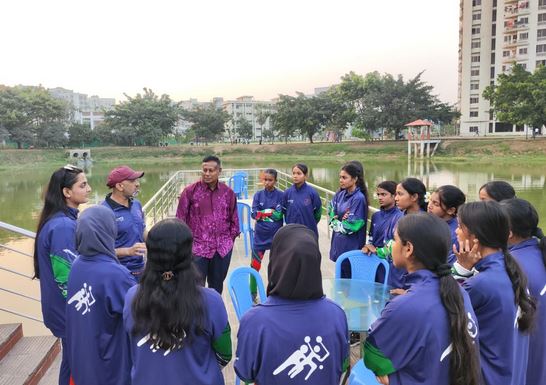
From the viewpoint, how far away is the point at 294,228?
136 centimetres

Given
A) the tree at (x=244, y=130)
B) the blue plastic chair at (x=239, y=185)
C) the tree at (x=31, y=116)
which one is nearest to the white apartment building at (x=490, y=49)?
the tree at (x=244, y=130)

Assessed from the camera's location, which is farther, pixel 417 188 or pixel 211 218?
pixel 211 218

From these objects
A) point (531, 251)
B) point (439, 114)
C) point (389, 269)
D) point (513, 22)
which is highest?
point (513, 22)

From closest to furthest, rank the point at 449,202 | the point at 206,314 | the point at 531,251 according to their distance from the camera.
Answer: the point at 206,314
the point at 531,251
the point at 449,202

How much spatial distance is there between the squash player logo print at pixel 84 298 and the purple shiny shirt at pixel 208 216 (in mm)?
1538

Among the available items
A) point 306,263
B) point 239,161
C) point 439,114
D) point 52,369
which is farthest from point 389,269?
point 439,114

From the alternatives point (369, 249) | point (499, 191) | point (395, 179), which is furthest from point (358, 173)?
point (395, 179)

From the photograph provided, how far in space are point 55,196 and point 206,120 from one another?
A: 41.9 metres

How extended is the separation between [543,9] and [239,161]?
31313 mm

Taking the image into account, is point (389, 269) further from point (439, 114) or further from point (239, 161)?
point (439, 114)

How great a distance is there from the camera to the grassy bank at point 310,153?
2995 centimetres

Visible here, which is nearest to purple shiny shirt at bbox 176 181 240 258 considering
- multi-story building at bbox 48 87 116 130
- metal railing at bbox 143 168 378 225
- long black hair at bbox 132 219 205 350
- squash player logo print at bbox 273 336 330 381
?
metal railing at bbox 143 168 378 225

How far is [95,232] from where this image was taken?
1.68 m

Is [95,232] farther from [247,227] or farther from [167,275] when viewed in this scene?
[247,227]
